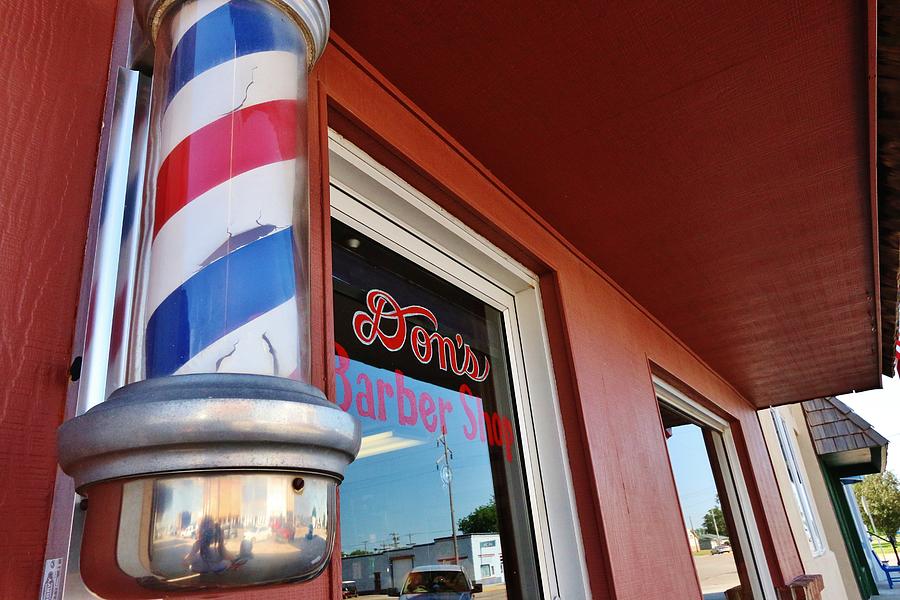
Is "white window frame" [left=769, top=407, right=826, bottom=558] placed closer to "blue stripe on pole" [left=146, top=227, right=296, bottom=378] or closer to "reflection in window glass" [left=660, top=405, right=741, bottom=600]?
"reflection in window glass" [left=660, top=405, right=741, bottom=600]

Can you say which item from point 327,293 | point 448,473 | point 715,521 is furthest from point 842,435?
point 327,293

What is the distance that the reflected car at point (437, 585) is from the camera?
1.37 metres

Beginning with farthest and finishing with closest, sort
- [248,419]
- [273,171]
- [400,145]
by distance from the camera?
[400,145]
[273,171]
[248,419]

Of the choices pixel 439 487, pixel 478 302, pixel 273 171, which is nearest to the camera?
pixel 273 171

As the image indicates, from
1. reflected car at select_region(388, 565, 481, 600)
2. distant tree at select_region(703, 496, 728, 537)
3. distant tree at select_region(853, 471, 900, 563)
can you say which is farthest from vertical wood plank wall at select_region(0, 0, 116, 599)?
distant tree at select_region(853, 471, 900, 563)

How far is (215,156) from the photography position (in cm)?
50

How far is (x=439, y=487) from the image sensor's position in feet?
5.12

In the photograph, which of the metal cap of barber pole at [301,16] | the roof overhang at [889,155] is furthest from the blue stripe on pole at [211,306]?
the roof overhang at [889,155]

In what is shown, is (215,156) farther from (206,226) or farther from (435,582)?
(435,582)

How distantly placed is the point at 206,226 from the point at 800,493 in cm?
817

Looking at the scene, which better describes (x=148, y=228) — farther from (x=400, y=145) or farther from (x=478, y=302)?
(x=478, y=302)

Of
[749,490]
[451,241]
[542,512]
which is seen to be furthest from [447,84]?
[749,490]

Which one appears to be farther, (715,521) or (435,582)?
(715,521)

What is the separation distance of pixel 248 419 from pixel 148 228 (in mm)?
264
